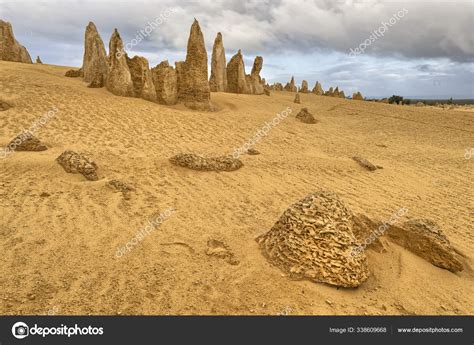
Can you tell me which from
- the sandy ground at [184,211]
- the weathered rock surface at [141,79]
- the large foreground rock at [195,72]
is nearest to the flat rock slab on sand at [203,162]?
the sandy ground at [184,211]

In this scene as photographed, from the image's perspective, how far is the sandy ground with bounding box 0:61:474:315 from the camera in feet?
12.2

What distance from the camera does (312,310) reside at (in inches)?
139

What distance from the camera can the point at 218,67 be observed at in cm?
2594

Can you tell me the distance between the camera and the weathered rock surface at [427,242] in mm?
4691

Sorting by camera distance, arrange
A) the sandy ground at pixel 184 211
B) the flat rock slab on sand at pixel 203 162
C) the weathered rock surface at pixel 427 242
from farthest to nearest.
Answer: the flat rock slab on sand at pixel 203 162, the weathered rock surface at pixel 427 242, the sandy ground at pixel 184 211

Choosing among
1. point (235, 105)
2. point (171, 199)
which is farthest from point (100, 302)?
point (235, 105)

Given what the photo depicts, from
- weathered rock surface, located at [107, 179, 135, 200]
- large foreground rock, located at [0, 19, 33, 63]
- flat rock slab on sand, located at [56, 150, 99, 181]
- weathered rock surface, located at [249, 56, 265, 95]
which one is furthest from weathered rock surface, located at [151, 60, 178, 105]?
large foreground rock, located at [0, 19, 33, 63]

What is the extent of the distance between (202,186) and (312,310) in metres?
4.37

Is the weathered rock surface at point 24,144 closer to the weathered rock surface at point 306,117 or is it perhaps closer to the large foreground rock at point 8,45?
the weathered rock surface at point 306,117

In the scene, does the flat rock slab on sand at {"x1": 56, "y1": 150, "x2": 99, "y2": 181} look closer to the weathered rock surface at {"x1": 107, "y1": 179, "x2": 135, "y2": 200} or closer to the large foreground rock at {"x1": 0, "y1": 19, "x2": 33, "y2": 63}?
the weathered rock surface at {"x1": 107, "y1": 179, "x2": 135, "y2": 200}

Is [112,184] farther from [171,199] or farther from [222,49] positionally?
[222,49]

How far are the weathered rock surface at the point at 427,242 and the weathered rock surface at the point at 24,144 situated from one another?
8.53 meters

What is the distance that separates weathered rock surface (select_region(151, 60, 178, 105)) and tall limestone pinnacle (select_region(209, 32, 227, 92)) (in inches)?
366

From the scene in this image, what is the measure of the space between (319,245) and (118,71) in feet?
49.1
